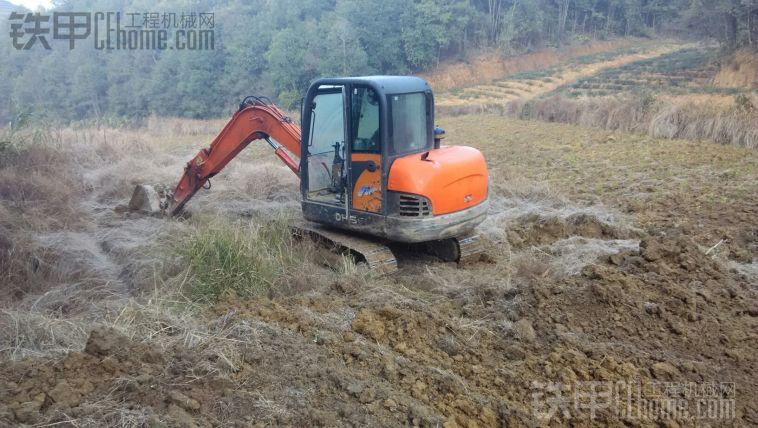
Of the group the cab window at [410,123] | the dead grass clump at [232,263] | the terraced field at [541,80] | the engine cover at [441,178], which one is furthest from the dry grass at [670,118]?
the dead grass clump at [232,263]

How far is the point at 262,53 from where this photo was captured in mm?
36906

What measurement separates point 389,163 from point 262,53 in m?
33.5

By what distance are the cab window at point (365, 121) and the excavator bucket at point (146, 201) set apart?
391cm

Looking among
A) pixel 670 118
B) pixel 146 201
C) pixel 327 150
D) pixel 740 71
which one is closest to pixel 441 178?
pixel 327 150

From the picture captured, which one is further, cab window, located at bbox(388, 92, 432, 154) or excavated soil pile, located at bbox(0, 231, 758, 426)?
cab window, located at bbox(388, 92, 432, 154)

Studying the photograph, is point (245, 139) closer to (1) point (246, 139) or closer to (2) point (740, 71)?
(1) point (246, 139)

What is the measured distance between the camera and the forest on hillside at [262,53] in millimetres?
33844

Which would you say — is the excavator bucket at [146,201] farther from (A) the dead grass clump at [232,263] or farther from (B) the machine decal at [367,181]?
(B) the machine decal at [367,181]

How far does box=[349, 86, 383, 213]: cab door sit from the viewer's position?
224 inches

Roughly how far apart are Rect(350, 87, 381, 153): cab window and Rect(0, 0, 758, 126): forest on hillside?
2680 cm

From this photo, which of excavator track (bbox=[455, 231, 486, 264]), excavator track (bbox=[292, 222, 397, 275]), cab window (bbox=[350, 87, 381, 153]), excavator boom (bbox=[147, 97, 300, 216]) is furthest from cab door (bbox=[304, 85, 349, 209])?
excavator track (bbox=[455, 231, 486, 264])

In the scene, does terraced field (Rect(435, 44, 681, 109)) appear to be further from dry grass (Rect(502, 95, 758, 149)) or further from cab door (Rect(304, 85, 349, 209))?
cab door (Rect(304, 85, 349, 209))

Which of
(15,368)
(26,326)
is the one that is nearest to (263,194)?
(26,326)

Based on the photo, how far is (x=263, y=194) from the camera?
9.53m
